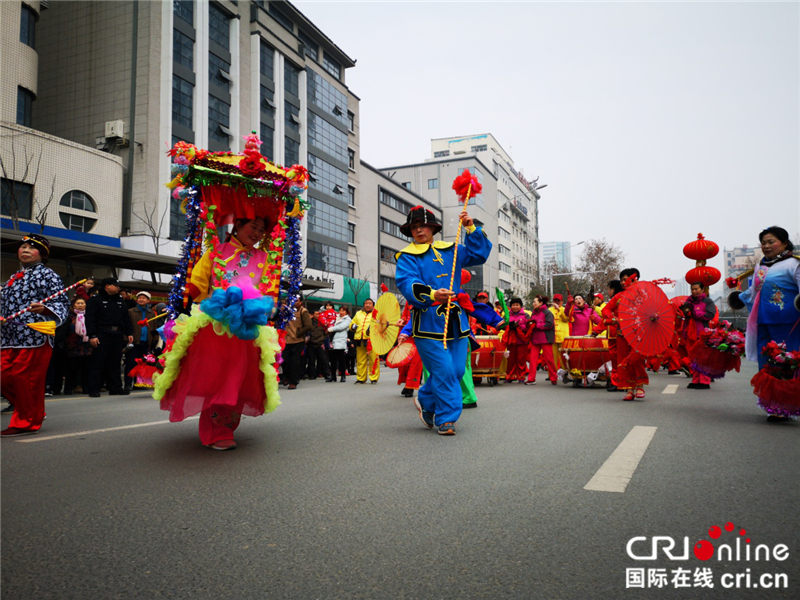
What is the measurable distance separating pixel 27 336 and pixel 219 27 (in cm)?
3231

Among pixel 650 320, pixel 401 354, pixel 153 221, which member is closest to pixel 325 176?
pixel 153 221

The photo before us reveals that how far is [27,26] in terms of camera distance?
25984mm

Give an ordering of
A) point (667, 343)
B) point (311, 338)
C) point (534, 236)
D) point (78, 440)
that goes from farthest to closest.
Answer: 1. point (534, 236)
2. point (311, 338)
3. point (667, 343)
4. point (78, 440)

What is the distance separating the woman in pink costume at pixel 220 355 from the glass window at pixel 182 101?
27562 mm

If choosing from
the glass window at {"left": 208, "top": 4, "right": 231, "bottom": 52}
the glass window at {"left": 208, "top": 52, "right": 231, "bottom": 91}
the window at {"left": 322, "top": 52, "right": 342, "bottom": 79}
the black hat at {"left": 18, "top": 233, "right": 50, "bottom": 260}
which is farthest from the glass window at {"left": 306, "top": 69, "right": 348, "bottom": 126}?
the black hat at {"left": 18, "top": 233, "right": 50, "bottom": 260}

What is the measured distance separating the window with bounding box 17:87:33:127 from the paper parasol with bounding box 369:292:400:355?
882 inches

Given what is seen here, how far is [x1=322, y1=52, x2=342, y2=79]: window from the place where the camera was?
45953 mm

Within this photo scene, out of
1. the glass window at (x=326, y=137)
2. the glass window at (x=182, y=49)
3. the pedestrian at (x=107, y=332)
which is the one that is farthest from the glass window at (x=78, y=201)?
the glass window at (x=326, y=137)

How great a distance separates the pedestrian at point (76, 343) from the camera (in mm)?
10320

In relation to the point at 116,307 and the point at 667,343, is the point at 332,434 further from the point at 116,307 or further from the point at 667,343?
A: the point at 116,307

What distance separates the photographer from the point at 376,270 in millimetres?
49656

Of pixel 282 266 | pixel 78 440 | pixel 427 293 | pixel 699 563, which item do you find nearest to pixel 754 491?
pixel 699 563

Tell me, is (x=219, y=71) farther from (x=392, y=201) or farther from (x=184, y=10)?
(x=392, y=201)

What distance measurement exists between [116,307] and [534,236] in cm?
9312
